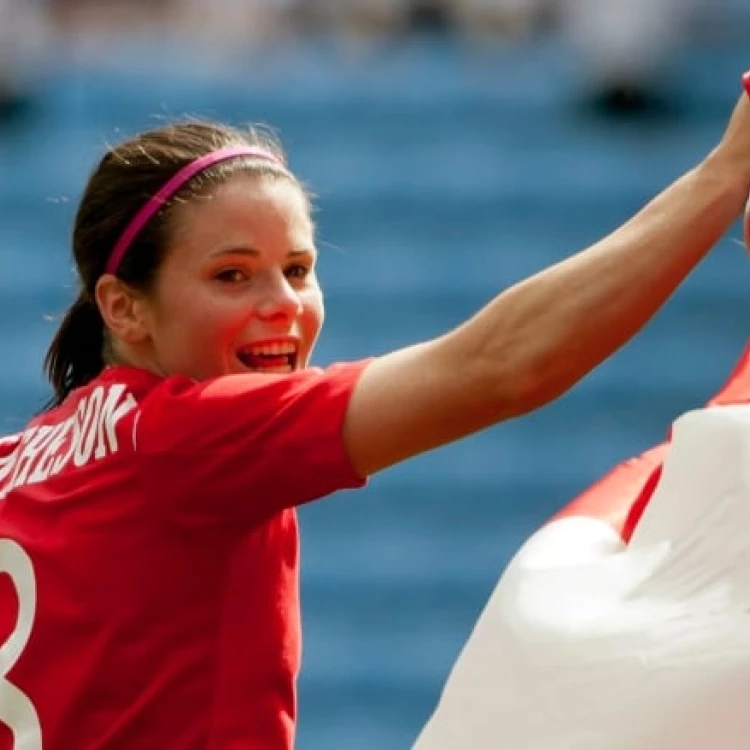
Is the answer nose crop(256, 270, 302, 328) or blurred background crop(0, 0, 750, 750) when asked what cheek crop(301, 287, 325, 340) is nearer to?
nose crop(256, 270, 302, 328)

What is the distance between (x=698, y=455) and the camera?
7.48 feet

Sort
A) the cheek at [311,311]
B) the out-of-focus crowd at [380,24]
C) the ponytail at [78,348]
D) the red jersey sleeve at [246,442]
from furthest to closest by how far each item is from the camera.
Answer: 1. the out-of-focus crowd at [380,24]
2. the ponytail at [78,348]
3. the cheek at [311,311]
4. the red jersey sleeve at [246,442]

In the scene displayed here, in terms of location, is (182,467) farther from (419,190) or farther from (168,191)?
(419,190)

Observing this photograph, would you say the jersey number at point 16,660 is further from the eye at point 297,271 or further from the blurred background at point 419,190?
the blurred background at point 419,190

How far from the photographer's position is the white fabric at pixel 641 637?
2.14 metres

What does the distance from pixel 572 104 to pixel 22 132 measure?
156 centimetres

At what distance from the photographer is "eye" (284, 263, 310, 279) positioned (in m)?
2.67

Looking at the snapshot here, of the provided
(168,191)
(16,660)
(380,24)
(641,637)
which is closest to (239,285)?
(168,191)

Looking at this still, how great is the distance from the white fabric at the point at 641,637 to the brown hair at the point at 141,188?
0.52 m

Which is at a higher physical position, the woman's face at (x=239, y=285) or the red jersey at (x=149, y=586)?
the woman's face at (x=239, y=285)

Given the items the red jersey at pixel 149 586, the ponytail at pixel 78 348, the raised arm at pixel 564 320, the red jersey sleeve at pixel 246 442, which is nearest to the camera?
the raised arm at pixel 564 320

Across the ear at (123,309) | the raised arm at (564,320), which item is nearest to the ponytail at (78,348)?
the ear at (123,309)

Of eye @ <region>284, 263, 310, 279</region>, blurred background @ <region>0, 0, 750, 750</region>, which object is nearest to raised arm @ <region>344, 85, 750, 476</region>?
eye @ <region>284, 263, 310, 279</region>

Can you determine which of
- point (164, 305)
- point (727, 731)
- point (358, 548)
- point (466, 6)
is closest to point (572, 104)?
point (466, 6)
